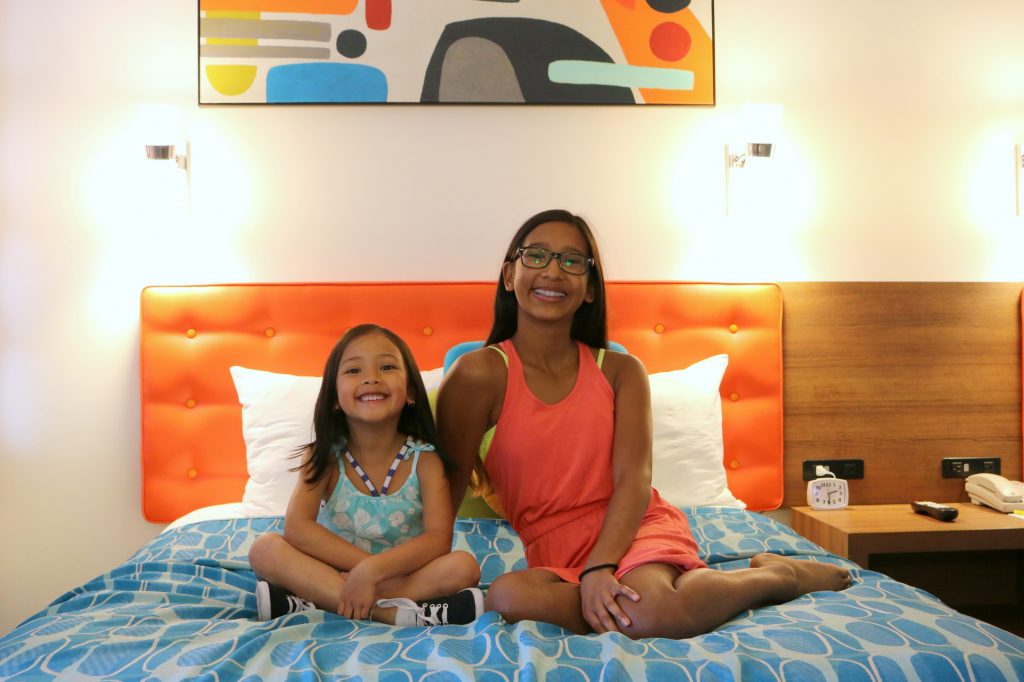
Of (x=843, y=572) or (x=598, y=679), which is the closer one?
(x=598, y=679)

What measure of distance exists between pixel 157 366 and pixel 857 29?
2444mm

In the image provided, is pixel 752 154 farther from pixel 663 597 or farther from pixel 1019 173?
pixel 663 597

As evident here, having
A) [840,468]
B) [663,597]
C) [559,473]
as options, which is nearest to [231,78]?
[559,473]

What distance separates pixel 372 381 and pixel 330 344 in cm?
83

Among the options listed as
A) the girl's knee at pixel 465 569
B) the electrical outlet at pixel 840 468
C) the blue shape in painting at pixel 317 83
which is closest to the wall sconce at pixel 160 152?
the blue shape in painting at pixel 317 83

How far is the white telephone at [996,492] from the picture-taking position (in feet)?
7.83

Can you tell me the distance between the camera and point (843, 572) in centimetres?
158

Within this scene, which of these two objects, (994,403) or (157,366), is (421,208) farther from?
(994,403)

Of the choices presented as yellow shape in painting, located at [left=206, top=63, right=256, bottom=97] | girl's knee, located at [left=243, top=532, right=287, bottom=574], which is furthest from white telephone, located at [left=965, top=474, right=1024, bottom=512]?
yellow shape in painting, located at [left=206, top=63, right=256, bottom=97]

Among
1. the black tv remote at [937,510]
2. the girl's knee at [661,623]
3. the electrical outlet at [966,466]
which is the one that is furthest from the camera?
the electrical outlet at [966,466]

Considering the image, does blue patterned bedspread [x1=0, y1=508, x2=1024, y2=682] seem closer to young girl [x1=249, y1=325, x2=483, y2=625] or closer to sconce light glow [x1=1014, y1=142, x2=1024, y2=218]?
young girl [x1=249, y1=325, x2=483, y2=625]

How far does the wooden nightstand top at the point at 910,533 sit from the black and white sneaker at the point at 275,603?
1.41m

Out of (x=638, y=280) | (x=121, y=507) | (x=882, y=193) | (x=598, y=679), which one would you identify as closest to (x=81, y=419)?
(x=121, y=507)

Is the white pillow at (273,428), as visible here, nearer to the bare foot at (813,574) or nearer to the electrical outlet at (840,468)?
the bare foot at (813,574)
